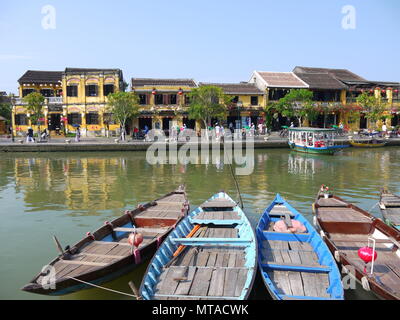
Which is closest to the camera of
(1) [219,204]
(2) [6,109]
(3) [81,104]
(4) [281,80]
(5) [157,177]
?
(1) [219,204]

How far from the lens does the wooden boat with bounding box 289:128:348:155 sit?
27406mm

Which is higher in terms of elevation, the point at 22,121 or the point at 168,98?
the point at 168,98

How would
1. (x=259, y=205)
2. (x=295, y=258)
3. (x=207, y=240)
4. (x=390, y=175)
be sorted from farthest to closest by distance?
(x=390, y=175), (x=259, y=205), (x=207, y=240), (x=295, y=258)

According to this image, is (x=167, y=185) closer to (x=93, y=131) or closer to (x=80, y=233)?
(x=80, y=233)

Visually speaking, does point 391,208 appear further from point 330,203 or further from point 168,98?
point 168,98

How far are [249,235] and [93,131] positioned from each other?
32899mm

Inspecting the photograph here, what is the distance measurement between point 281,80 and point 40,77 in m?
29.3

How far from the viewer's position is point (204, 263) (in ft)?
22.5

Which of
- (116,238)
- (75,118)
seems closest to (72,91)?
(75,118)

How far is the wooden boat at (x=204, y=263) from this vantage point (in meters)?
5.69

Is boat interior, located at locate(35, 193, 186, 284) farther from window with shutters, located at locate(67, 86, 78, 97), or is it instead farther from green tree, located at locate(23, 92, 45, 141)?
window with shutters, located at locate(67, 86, 78, 97)

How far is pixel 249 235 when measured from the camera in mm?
8055

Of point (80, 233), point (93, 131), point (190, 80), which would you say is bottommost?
point (80, 233)
